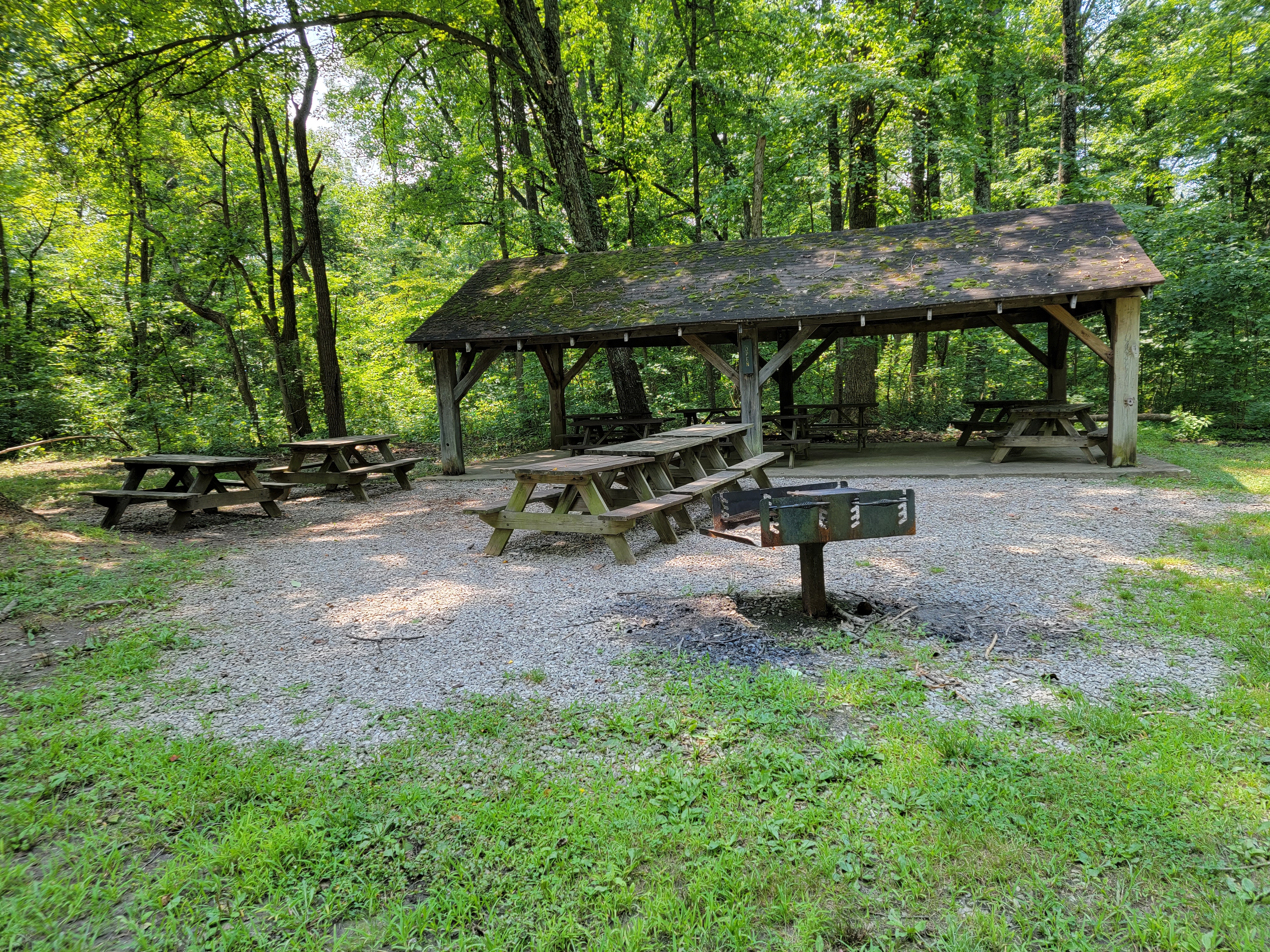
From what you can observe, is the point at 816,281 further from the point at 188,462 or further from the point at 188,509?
the point at 188,509

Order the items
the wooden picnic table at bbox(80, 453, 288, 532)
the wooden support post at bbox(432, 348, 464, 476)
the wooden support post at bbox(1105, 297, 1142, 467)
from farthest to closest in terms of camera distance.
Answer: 1. the wooden support post at bbox(432, 348, 464, 476)
2. the wooden support post at bbox(1105, 297, 1142, 467)
3. the wooden picnic table at bbox(80, 453, 288, 532)

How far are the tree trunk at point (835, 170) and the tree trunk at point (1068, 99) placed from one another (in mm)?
4777

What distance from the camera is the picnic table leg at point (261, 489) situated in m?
7.68

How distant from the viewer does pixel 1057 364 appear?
11320mm

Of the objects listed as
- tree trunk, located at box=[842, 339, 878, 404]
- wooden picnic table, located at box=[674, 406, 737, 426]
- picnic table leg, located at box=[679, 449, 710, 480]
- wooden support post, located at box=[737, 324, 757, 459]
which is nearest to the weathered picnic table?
picnic table leg, located at box=[679, 449, 710, 480]

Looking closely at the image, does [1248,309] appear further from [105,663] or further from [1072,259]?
[105,663]

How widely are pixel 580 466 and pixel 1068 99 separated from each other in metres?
15.5

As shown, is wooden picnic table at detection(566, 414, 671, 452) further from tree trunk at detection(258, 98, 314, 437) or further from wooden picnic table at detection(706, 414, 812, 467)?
tree trunk at detection(258, 98, 314, 437)

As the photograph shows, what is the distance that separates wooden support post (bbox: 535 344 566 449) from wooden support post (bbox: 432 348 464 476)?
7.16 ft

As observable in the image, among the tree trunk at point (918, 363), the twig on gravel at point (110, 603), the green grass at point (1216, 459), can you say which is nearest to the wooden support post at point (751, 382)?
the green grass at point (1216, 459)

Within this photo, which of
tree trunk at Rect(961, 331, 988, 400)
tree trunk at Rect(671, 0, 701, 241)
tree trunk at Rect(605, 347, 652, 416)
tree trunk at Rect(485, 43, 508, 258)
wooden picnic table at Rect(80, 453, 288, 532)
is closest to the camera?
wooden picnic table at Rect(80, 453, 288, 532)

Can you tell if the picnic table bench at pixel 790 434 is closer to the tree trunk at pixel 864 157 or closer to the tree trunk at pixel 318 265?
the tree trunk at pixel 864 157

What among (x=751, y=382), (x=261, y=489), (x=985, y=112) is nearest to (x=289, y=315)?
(x=261, y=489)

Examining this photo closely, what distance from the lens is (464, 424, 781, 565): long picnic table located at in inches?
215
